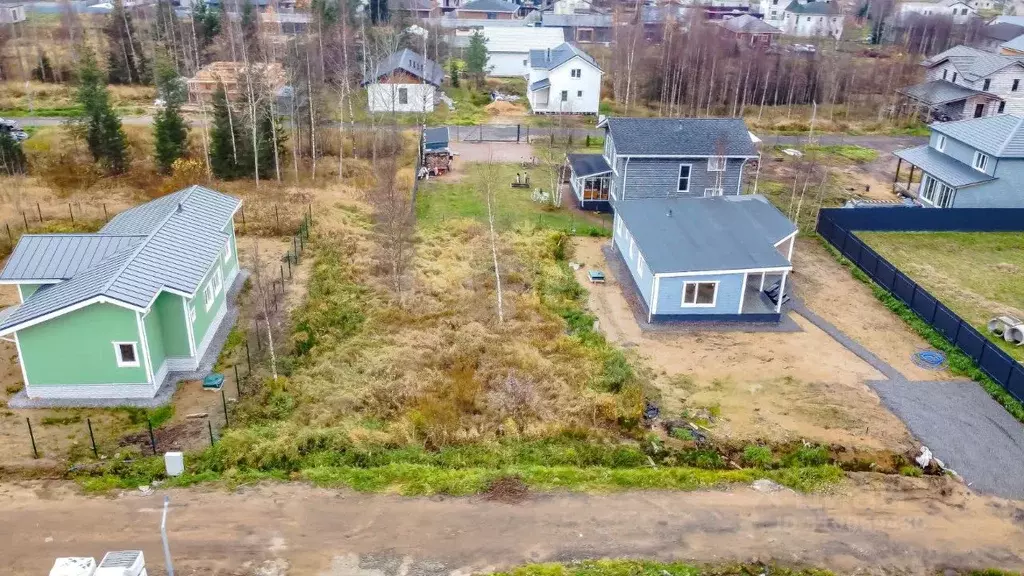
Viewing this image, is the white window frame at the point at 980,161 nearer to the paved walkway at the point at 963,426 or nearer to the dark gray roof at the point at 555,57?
the paved walkway at the point at 963,426

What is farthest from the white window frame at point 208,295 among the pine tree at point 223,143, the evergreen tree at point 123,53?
the evergreen tree at point 123,53

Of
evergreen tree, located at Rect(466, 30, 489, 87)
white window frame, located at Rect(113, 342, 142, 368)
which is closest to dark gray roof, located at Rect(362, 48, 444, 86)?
evergreen tree, located at Rect(466, 30, 489, 87)

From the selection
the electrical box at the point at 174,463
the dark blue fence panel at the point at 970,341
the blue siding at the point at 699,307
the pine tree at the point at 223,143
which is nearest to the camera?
the electrical box at the point at 174,463

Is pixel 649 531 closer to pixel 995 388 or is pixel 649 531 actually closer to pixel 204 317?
pixel 995 388

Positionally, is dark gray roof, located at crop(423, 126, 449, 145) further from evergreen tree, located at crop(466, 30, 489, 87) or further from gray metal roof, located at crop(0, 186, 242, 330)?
evergreen tree, located at crop(466, 30, 489, 87)

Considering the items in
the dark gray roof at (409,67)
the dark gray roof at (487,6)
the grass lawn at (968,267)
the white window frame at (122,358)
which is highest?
the dark gray roof at (487,6)

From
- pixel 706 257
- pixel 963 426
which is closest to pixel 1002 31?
pixel 706 257

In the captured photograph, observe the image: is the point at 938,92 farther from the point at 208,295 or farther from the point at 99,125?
the point at 99,125
